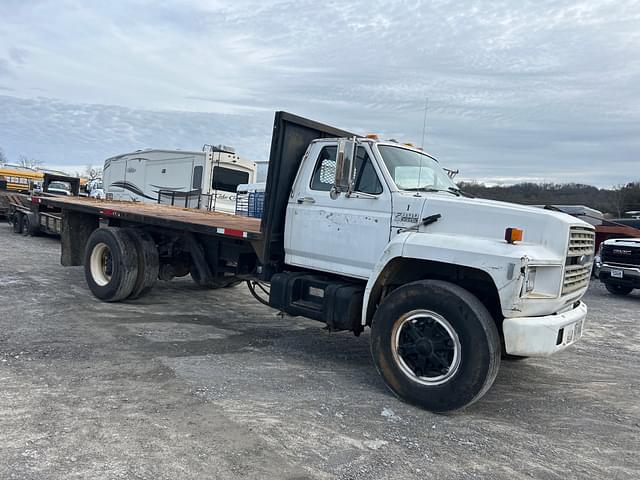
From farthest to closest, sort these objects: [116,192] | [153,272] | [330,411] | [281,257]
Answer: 1. [116,192]
2. [153,272]
3. [281,257]
4. [330,411]

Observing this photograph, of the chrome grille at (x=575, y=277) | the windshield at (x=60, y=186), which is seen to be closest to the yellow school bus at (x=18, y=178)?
the windshield at (x=60, y=186)

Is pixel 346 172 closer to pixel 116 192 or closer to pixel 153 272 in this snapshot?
pixel 153 272

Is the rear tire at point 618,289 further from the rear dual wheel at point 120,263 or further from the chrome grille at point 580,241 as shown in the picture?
the rear dual wheel at point 120,263

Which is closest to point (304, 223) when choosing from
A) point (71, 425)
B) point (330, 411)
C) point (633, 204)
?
point (330, 411)

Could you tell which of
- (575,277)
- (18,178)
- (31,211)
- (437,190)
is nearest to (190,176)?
(31,211)

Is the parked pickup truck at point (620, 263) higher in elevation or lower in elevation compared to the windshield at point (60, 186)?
lower

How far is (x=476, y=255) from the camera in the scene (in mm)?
4348

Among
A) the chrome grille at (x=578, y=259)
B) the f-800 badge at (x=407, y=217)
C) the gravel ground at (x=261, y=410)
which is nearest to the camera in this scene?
the gravel ground at (x=261, y=410)

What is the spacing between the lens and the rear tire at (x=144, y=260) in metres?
7.66

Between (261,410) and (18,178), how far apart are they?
75.5 feet

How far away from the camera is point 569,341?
4621mm

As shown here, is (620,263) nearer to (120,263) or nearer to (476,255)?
(476,255)

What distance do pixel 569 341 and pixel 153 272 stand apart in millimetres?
5520

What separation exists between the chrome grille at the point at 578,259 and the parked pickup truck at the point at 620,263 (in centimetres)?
765
